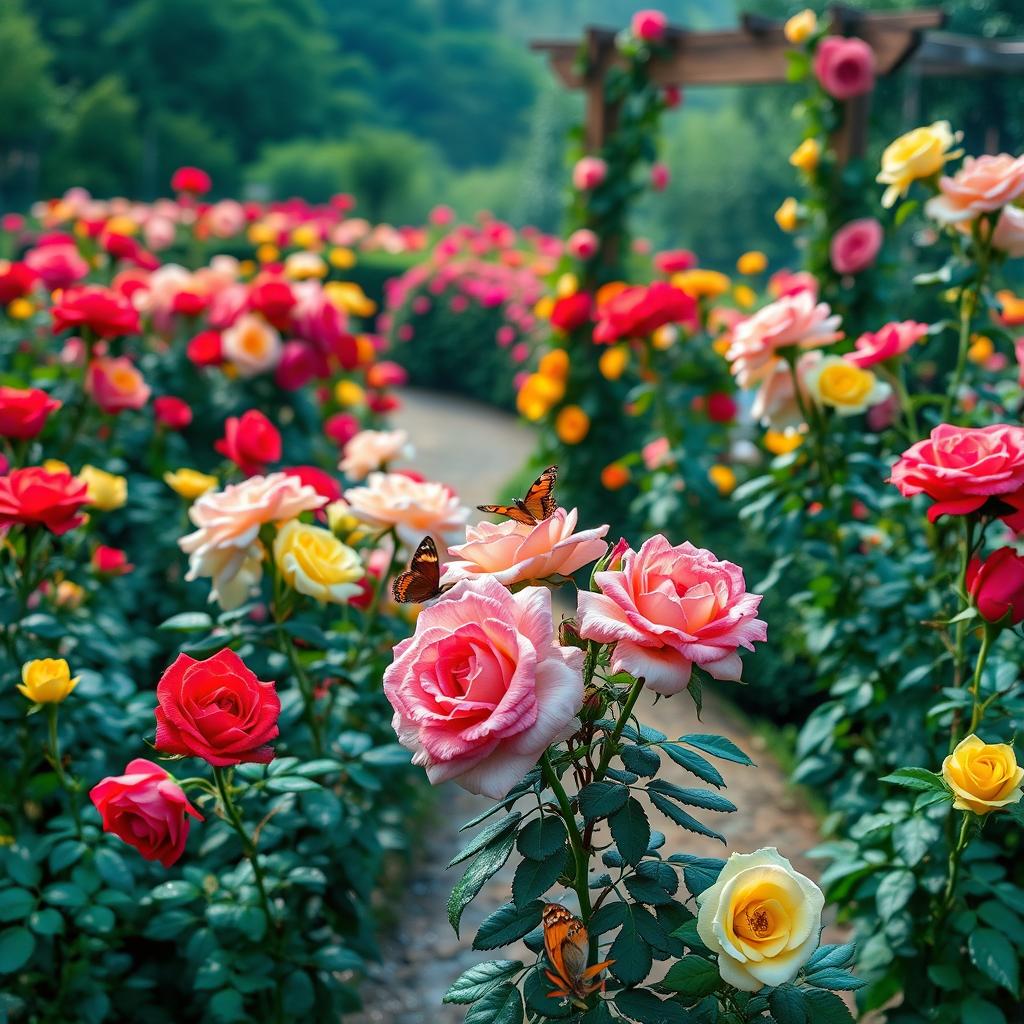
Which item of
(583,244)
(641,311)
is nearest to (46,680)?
(641,311)

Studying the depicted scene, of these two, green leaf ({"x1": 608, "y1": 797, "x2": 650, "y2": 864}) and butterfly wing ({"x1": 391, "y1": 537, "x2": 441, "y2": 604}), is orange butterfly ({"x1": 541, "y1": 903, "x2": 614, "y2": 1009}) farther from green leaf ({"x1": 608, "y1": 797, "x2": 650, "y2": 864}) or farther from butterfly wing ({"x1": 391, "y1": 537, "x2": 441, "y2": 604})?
butterfly wing ({"x1": 391, "y1": 537, "x2": 441, "y2": 604})

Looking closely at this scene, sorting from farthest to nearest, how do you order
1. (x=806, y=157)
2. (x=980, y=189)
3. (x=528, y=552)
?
(x=806, y=157) < (x=980, y=189) < (x=528, y=552)

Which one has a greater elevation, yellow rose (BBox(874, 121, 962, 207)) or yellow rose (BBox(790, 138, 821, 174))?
yellow rose (BBox(874, 121, 962, 207))

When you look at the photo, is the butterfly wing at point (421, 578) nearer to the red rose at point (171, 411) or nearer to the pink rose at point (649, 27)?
the red rose at point (171, 411)

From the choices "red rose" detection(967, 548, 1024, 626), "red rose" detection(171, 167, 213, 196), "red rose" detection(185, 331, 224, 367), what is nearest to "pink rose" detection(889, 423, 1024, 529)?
"red rose" detection(967, 548, 1024, 626)

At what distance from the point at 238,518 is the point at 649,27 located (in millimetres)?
3123

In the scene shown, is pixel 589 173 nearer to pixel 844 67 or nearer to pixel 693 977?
pixel 844 67

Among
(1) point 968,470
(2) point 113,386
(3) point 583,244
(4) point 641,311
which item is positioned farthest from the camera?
(3) point 583,244

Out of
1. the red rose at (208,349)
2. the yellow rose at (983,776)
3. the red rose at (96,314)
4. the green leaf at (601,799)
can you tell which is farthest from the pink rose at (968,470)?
the red rose at (208,349)

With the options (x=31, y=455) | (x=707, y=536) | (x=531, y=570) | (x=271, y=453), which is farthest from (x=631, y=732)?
(x=707, y=536)

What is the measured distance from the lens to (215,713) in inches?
43.2

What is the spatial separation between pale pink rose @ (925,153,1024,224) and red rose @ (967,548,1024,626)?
65 centimetres

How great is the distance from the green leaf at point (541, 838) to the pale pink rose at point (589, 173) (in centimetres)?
354

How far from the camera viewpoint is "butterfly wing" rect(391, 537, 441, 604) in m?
0.99
